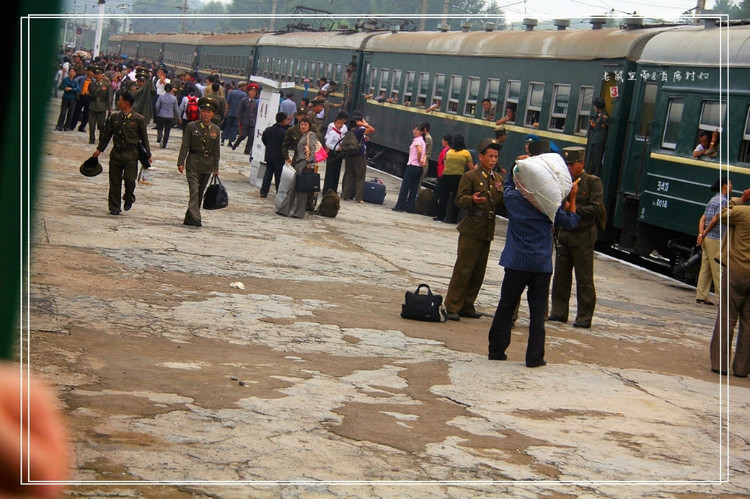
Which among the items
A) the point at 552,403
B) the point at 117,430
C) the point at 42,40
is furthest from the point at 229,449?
the point at 42,40

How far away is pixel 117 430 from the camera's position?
5.09m

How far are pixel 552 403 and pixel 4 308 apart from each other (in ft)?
21.6

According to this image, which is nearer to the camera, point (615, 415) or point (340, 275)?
point (615, 415)

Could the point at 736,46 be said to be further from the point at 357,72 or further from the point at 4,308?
the point at 357,72

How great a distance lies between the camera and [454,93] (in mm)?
24328

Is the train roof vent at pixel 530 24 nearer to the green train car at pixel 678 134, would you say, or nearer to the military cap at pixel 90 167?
the green train car at pixel 678 134

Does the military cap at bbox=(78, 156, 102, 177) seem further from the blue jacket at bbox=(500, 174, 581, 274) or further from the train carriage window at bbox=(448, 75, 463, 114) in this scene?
the train carriage window at bbox=(448, 75, 463, 114)

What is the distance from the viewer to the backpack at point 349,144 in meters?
19.6

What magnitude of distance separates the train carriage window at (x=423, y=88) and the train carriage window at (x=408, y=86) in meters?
0.46

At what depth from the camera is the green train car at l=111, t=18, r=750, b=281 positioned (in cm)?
1455

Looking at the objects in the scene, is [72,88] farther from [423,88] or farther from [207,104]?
[207,104]

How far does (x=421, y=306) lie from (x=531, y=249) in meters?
1.86

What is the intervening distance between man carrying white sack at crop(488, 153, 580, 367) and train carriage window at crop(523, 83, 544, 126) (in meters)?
12.3

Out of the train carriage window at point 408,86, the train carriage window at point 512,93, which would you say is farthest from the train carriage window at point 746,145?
the train carriage window at point 408,86
